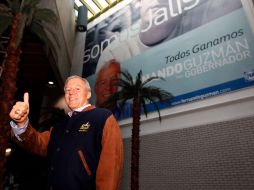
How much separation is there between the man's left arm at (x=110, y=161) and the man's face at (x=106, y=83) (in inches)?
383

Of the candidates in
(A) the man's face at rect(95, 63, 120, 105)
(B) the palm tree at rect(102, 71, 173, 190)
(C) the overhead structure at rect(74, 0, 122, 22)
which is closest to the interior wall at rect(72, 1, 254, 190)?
(B) the palm tree at rect(102, 71, 173, 190)

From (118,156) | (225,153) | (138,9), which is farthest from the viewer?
(138,9)

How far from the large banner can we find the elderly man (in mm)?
6798

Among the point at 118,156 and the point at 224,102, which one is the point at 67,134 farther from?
the point at 224,102

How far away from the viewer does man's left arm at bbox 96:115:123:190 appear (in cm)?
144

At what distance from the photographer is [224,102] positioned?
7660mm

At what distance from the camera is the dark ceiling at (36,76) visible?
8.12 m

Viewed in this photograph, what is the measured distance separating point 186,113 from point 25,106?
24.4ft

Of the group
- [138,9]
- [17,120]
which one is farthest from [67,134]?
[138,9]

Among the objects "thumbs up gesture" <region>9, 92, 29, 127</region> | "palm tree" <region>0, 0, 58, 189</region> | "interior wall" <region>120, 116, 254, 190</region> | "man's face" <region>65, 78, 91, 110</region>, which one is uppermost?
"palm tree" <region>0, 0, 58, 189</region>

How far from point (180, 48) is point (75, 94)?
27.2 feet

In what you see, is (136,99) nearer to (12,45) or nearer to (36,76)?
(12,45)

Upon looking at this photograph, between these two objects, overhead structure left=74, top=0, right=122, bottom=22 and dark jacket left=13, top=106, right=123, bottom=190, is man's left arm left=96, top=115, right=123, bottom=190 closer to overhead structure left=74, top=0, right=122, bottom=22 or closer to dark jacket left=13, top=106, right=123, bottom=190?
dark jacket left=13, top=106, right=123, bottom=190

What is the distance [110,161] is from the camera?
1481 mm
